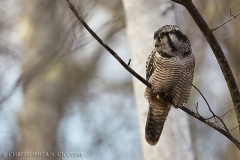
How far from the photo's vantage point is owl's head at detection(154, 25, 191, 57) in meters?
3.94

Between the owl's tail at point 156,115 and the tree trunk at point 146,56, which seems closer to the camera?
the owl's tail at point 156,115

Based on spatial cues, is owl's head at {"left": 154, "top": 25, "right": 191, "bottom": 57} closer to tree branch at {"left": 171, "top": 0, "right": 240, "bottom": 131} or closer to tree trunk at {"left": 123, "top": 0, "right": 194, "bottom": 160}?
tree trunk at {"left": 123, "top": 0, "right": 194, "bottom": 160}

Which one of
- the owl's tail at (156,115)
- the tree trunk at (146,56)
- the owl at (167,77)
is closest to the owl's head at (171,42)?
the owl at (167,77)

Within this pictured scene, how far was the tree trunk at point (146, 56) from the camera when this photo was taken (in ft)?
15.4

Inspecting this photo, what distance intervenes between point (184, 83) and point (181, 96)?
0.09m

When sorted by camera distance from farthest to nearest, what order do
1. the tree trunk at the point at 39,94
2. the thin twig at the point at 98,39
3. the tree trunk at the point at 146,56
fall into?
the tree trunk at the point at 39,94
the tree trunk at the point at 146,56
the thin twig at the point at 98,39

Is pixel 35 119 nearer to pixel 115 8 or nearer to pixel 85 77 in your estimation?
pixel 115 8

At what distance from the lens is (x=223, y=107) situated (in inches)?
343

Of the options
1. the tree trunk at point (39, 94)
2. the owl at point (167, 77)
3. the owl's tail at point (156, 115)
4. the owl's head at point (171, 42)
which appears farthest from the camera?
the tree trunk at point (39, 94)

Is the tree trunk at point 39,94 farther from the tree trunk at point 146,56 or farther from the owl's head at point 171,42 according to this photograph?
the owl's head at point 171,42

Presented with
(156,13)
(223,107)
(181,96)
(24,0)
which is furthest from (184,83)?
(223,107)

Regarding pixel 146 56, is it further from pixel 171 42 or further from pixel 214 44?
pixel 214 44

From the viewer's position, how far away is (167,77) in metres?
4.23

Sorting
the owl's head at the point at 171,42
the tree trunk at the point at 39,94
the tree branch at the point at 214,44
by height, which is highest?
the tree trunk at the point at 39,94
